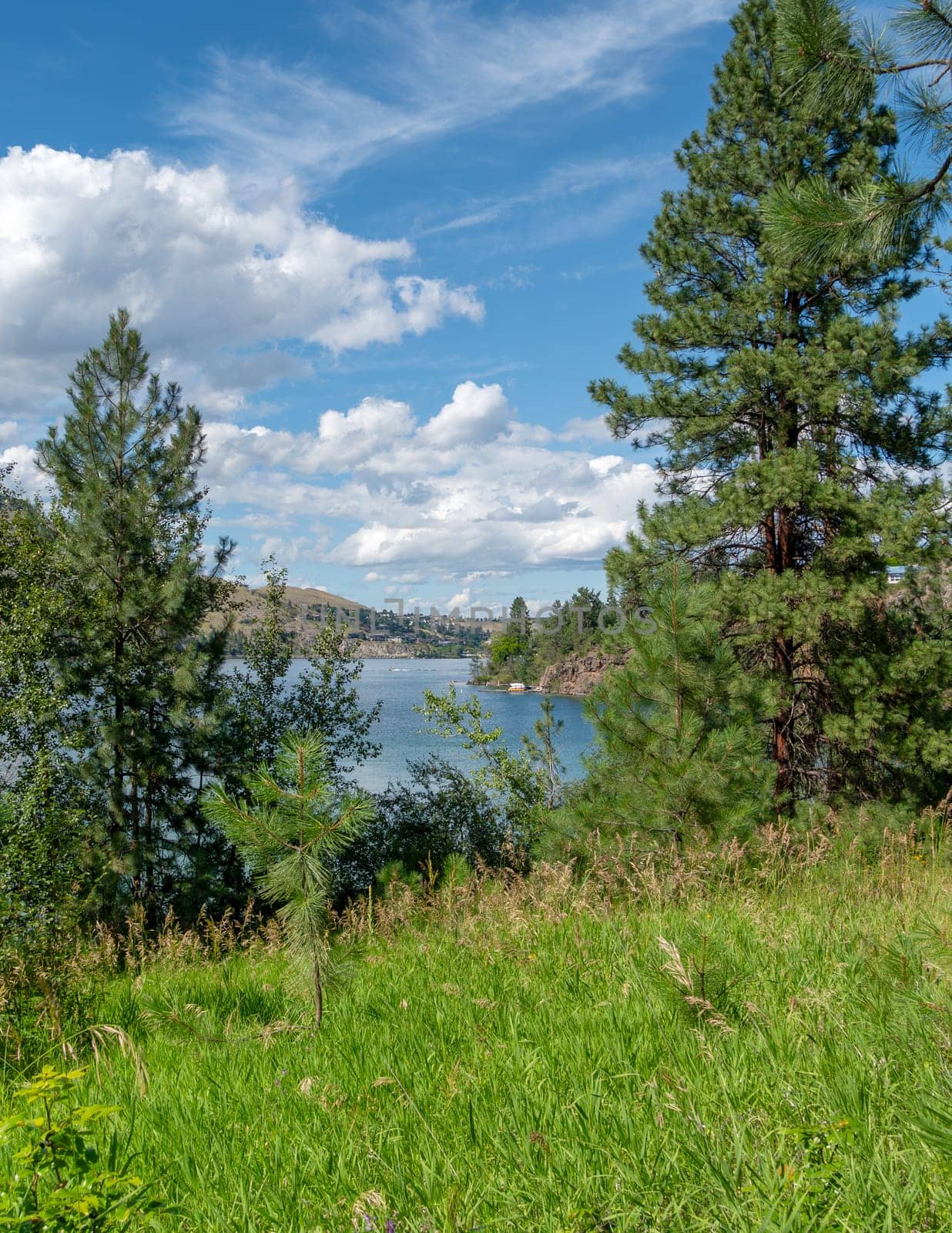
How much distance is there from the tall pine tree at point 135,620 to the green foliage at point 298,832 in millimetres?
13141

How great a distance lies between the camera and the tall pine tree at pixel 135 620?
49.8 feet

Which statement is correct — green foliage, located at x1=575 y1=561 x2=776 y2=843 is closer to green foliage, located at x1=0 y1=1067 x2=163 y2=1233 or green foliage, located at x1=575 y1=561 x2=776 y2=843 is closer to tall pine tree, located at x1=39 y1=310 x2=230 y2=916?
green foliage, located at x1=0 y1=1067 x2=163 y2=1233

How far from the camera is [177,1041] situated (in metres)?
2.76

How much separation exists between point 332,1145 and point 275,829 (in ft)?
3.79

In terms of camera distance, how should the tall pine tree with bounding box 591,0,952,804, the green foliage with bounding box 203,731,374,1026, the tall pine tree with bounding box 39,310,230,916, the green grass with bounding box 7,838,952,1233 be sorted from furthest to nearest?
the tall pine tree with bounding box 39,310,230,916
the tall pine tree with bounding box 591,0,952,804
the green foliage with bounding box 203,731,374,1026
the green grass with bounding box 7,838,952,1233

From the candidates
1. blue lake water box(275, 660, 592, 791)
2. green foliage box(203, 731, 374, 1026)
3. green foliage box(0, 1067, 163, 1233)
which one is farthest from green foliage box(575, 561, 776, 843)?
green foliage box(0, 1067, 163, 1233)

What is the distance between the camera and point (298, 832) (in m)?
2.83

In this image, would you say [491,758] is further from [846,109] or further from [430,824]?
[846,109]

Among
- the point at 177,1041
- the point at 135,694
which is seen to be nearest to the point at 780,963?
the point at 177,1041

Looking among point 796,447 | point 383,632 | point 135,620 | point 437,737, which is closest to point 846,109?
point 796,447

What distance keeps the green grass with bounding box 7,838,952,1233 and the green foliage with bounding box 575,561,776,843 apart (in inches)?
112

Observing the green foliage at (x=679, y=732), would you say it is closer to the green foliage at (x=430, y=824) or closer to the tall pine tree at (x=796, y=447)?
the tall pine tree at (x=796, y=447)

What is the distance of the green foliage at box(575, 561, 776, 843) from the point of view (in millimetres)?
6414

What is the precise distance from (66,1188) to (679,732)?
5.77m
